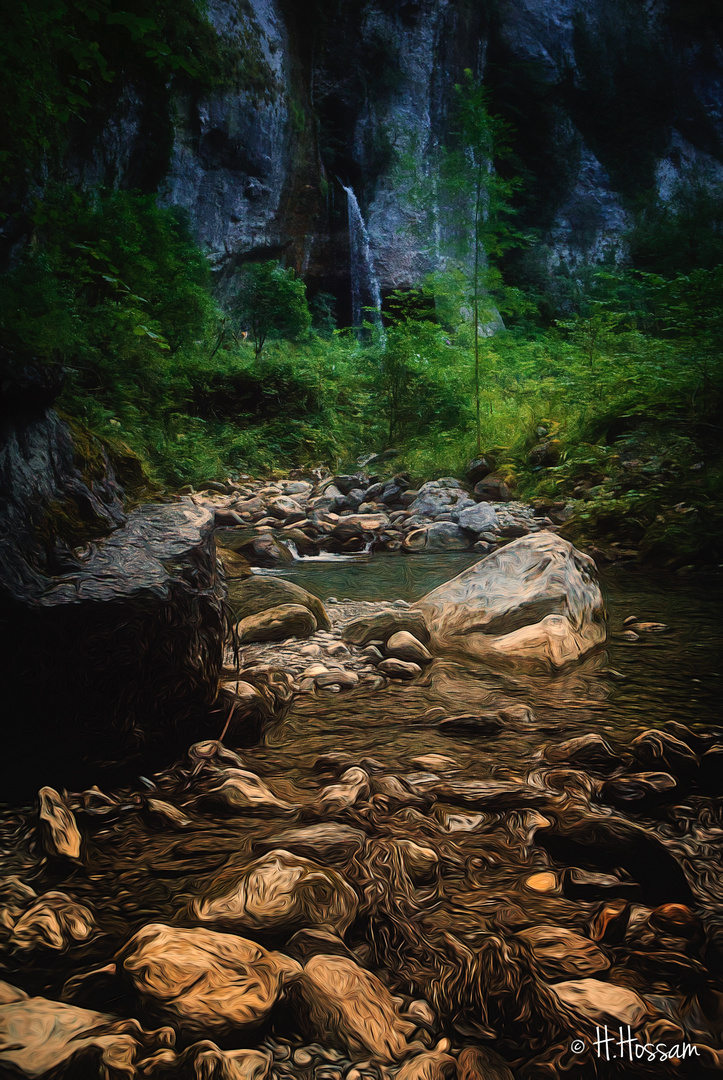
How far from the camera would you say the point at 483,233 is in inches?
228

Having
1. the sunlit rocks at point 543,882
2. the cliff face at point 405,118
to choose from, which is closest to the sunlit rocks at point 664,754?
the sunlit rocks at point 543,882

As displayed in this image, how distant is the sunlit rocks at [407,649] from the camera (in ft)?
7.63

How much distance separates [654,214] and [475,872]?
19.3 m

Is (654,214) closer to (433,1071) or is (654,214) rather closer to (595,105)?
(595,105)

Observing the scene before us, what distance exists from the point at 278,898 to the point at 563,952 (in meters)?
0.49

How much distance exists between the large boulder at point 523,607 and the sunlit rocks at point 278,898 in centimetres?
134

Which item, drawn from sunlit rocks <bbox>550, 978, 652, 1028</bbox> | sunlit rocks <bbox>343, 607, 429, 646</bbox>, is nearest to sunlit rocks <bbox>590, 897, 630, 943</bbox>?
sunlit rocks <bbox>550, 978, 652, 1028</bbox>

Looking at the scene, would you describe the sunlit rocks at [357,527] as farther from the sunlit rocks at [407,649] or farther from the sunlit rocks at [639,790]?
the sunlit rocks at [639,790]

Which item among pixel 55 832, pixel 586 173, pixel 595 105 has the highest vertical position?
pixel 595 105

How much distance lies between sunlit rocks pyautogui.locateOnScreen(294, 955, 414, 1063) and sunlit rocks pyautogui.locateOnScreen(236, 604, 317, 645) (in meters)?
1.61

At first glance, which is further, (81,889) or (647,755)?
(647,755)

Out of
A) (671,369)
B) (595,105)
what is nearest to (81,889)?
(671,369)

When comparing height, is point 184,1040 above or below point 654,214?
below

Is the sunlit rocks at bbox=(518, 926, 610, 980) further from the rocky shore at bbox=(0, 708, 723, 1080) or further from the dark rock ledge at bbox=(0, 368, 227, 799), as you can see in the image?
the dark rock ledge at bbox=(0, 368, 227, 799)
